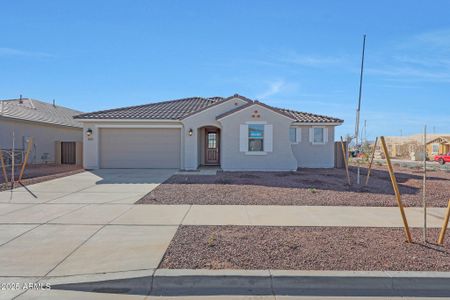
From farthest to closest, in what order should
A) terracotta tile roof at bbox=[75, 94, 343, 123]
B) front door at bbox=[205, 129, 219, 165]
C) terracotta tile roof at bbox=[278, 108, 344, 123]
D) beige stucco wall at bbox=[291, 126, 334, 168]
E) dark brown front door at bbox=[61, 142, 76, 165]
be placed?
dark brown front door at bbox=[61, 142, 76, 165] < front door at bbox=[205, 129, 219, 165] < beige stucco wall at bbox=[291, 126, 334, 168] < terracotta tile roof at bbox=[278, 108, 344, 123] < terracotta tile roof at bbox=[75, 94, 343, 123]

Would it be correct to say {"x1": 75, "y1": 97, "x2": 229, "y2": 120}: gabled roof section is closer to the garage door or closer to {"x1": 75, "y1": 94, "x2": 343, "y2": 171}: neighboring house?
{"x1": 75, "y1": 94, "x2": 343, "y2": 171}: neighboring house

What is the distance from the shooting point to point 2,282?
403cm

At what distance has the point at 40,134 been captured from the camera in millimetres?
22516

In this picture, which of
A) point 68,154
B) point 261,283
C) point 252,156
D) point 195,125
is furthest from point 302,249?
point 68,154

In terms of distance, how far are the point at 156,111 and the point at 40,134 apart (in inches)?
377

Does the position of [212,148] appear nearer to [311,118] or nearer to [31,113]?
[311,118]

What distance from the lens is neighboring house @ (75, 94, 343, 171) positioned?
666 inches

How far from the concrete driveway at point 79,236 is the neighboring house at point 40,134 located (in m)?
11.9

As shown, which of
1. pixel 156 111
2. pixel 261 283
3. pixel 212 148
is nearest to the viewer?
pixel 261 283

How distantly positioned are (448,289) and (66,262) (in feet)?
17.2

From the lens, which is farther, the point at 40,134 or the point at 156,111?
the point at 40,134

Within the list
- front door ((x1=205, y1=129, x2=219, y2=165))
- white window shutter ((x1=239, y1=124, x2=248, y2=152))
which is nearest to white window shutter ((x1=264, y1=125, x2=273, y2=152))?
white window shutter ((x1=239, y1=124, x2=248, y2=152))

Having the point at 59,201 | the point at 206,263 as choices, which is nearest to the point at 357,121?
the point at 206,263

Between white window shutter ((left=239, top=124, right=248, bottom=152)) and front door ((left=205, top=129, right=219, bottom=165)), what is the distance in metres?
4.24
